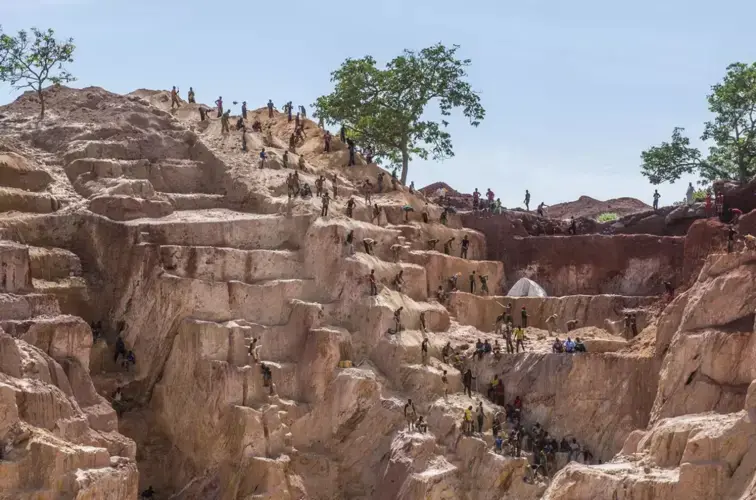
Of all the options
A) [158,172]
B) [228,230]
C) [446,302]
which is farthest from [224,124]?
[446,302]

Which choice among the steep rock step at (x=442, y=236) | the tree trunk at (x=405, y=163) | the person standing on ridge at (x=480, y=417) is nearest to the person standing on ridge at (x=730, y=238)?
the person standing on ridge at (x=480, y=417)

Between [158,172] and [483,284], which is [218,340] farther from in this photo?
[483,284]

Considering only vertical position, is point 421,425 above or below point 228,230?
below

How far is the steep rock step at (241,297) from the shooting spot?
6569 centimetres

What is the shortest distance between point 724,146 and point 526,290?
69.3 feet

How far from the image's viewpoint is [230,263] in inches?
2662

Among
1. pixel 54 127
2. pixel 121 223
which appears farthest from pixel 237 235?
pixel 54 127

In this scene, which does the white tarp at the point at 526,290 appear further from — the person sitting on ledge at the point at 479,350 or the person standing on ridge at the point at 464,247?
the person sitting on ledge at the point at 479,350

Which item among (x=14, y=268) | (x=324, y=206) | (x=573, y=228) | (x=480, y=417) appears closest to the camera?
(x=14, y=268)

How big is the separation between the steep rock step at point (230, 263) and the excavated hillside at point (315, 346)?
0.09 m

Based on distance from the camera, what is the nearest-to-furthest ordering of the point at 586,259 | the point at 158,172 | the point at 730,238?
1. the point at 730,238
2. the point at 158,172
3. the point at 586,259

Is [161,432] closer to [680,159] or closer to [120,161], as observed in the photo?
[120,161]

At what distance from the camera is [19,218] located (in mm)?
68188

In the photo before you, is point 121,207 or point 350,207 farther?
point 350,207
